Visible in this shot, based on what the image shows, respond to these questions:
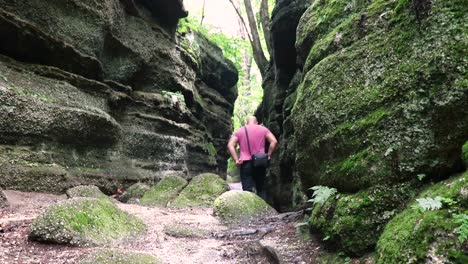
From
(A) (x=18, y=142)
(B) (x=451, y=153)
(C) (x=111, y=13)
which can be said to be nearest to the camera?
(B) (x=451, y=153)

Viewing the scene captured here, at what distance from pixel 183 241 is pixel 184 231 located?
0.43 meters

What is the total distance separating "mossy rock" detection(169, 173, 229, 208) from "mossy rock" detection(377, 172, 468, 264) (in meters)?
6.27

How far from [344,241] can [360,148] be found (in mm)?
1076

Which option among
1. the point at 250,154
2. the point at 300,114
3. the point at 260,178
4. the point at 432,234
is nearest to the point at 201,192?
the point at 250,154

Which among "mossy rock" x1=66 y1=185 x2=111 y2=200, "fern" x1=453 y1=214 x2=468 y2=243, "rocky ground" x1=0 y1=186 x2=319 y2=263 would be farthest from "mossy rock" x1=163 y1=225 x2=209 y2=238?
"fern" x1=453 y1=214 x2=468 y2=243

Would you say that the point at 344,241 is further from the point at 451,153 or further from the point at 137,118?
the point at 137,118

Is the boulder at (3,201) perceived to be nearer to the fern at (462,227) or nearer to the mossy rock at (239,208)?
the mossy rock at (239,208)


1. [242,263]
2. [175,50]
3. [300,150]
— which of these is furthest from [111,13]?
[242,263]

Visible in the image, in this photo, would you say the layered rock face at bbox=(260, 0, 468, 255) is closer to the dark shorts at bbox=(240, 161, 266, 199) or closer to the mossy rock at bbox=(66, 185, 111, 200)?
the mossy rock at bbox=(66, 185, 111, 200)

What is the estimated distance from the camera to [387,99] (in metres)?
3.96

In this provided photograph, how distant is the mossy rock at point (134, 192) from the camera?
29.7ft

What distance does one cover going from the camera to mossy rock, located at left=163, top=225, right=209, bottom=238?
235 inches

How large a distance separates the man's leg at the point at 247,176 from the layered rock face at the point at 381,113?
437 centimetres

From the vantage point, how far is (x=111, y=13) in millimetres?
10891
